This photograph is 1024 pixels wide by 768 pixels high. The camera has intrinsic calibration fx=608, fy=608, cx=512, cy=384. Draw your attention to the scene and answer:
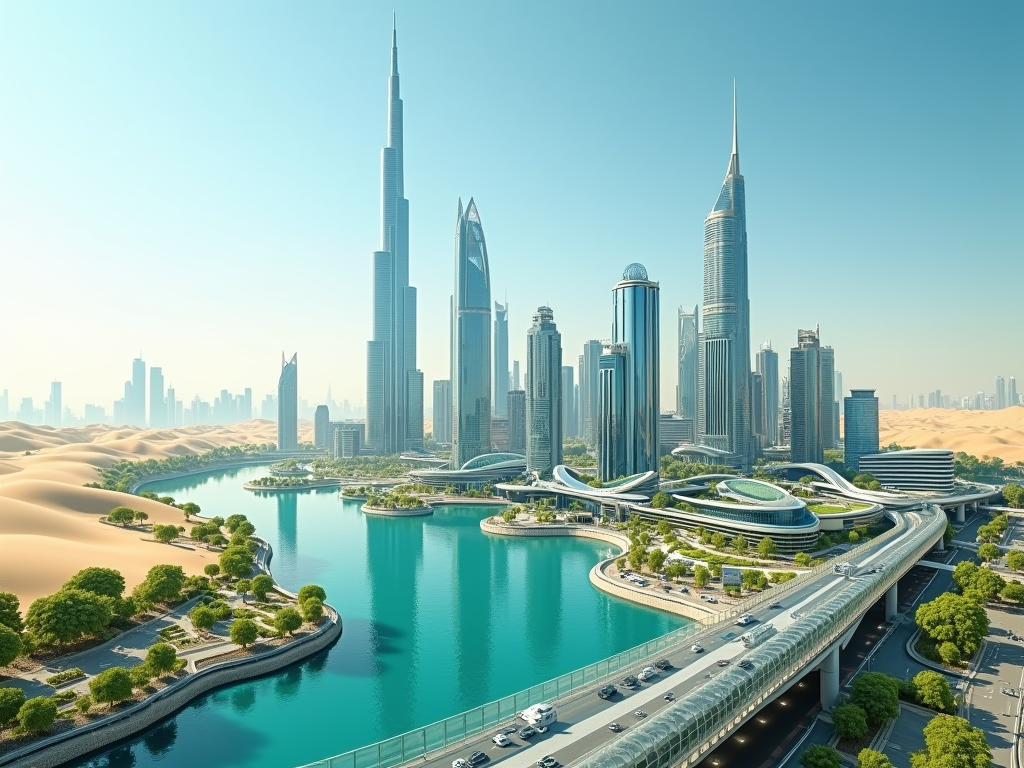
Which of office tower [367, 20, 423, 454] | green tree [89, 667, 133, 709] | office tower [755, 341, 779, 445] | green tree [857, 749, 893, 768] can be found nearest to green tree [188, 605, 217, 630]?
green tree [89, 667, 133, 709]

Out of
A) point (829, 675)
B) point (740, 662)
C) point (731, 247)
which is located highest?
point (731, 247)

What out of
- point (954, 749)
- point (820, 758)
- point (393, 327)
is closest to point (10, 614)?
point (820, 758)

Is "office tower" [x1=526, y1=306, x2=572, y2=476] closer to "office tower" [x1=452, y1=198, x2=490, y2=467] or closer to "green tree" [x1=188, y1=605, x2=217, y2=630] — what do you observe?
"office tower" [x1=452, y1=198, x2=490, y2=467]

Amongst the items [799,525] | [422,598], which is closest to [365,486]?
[422,598]

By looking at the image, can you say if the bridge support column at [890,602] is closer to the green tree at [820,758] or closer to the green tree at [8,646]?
the green tree at [820,758]

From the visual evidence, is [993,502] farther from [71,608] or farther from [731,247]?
[71,608]

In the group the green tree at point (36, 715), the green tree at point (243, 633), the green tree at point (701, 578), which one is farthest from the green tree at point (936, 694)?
the green tree at point (36, 715)
